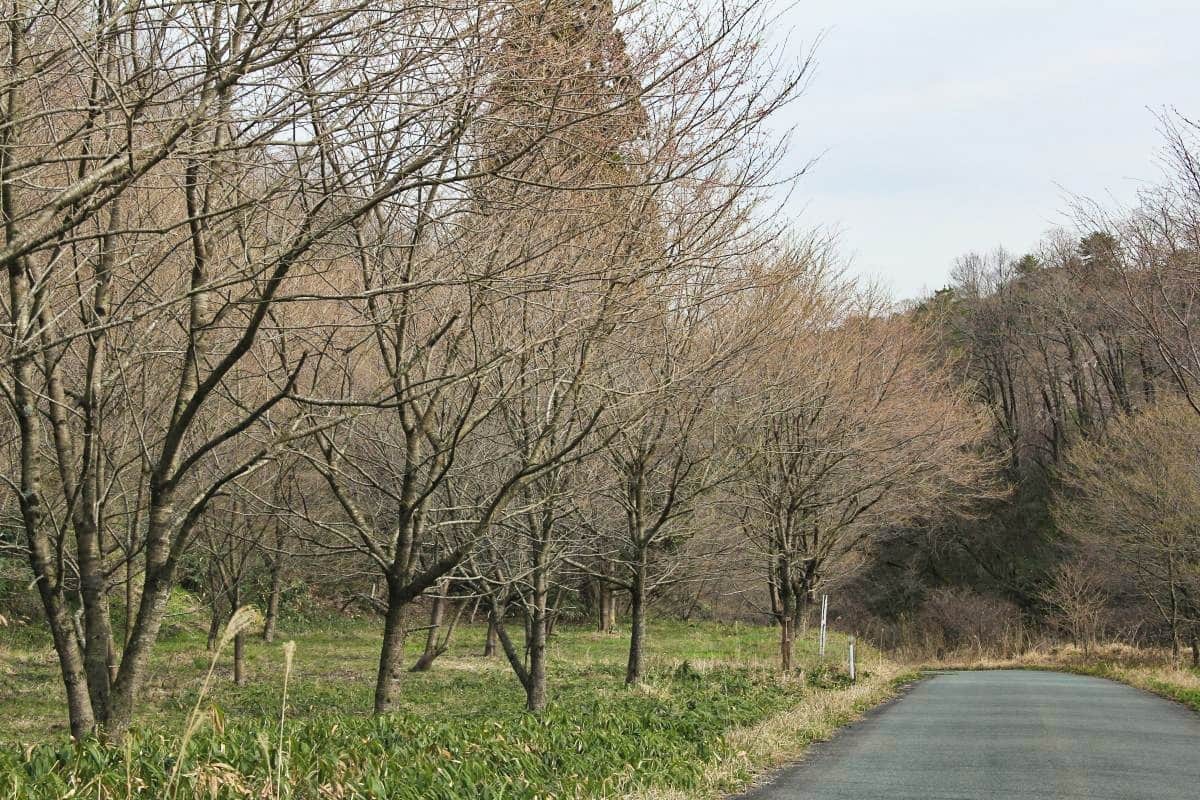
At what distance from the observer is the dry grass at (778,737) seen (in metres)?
7.64

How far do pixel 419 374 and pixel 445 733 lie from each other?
12.1 ft

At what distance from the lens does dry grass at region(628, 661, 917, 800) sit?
7.64 m

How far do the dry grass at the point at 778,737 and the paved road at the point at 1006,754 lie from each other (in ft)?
0.65

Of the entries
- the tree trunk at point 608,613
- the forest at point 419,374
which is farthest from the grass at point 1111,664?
the tree trunk at point 608,613

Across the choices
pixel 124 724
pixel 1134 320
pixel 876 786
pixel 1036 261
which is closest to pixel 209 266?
pixel 124 724

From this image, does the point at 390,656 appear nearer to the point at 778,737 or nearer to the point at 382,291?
the point at 778,737

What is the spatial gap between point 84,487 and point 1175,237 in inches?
391

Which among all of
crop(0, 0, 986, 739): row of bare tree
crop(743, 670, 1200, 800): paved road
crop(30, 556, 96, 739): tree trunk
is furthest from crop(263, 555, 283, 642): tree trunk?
crop(30, 556, 96, 739): tree trunk

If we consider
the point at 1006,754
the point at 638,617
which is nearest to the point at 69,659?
the point at 1006,754

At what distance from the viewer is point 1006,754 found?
31.4 ft

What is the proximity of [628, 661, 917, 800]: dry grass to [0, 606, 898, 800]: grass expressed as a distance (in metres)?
0.02

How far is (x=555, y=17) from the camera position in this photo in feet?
17.9

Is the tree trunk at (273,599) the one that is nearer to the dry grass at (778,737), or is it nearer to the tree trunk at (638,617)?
the tree trunk at (638,617)

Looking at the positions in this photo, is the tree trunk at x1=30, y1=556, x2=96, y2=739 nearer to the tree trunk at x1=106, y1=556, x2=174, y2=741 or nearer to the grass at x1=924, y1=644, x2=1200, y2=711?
the tree trunk at x1=106, y1=556, x2=174, y2=741
